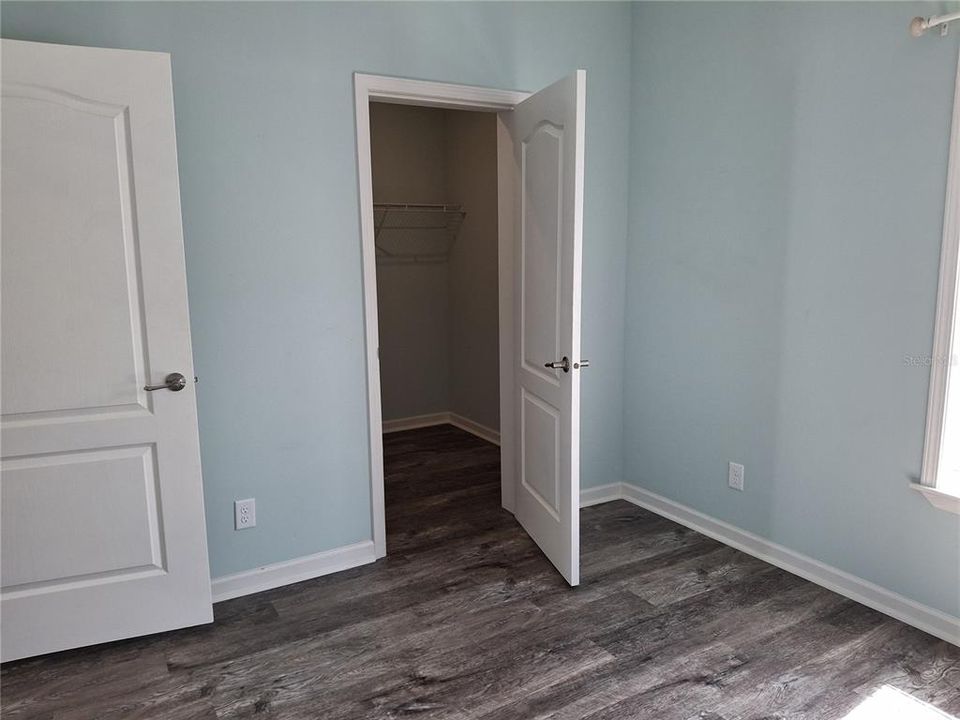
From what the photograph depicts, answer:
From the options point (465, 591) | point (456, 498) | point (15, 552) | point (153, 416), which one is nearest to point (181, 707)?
point (15, 552)

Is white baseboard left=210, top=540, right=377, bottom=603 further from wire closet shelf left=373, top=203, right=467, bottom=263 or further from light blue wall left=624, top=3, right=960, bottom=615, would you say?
wire closet shelf left=373, top=203, right=467, bottom=263

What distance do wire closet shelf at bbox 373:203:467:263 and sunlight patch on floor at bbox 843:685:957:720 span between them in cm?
394

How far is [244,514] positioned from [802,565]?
2326 mm

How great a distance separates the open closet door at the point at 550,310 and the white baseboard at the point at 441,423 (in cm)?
169

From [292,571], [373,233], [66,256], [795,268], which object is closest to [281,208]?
[373,233]

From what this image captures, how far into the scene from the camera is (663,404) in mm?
3510

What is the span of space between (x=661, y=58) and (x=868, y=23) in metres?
1.06

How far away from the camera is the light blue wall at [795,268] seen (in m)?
2.39

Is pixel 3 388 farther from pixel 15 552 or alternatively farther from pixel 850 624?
pixel 850 624

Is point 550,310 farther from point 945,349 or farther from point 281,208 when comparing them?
point 945,349

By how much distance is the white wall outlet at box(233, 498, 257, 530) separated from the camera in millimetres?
2775

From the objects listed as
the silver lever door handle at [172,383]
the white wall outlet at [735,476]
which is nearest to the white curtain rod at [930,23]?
the white wall outlet at [735,476]

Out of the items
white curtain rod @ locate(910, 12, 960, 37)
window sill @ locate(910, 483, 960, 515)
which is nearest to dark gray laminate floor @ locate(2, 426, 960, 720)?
window sill @ locate(910, 483, 960, 515)

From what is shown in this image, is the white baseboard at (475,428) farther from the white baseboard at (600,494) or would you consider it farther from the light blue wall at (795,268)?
the light blue wall at (795,268)
